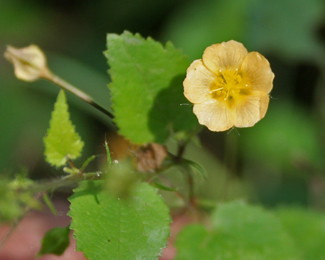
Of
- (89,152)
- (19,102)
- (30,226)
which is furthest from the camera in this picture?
(19,102)

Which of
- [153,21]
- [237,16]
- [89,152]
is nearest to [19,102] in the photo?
[89,152]

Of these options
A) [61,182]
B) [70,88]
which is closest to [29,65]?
[70,88]

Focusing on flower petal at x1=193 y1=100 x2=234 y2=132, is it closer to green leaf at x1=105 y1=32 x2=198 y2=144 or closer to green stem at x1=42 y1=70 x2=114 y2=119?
green leaf at x1=105 y1=32 x2=198 y2=144

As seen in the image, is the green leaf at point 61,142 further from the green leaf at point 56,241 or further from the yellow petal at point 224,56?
the yellow petal at point 224,56

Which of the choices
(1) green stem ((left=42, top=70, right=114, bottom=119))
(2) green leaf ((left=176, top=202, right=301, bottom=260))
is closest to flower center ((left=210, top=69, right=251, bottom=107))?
(1) green stem ((left=42, top=70, right=114, bottom=119))

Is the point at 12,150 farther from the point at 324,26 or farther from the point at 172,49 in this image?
the point at 324,26

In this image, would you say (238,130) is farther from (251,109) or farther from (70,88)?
(70,88)
